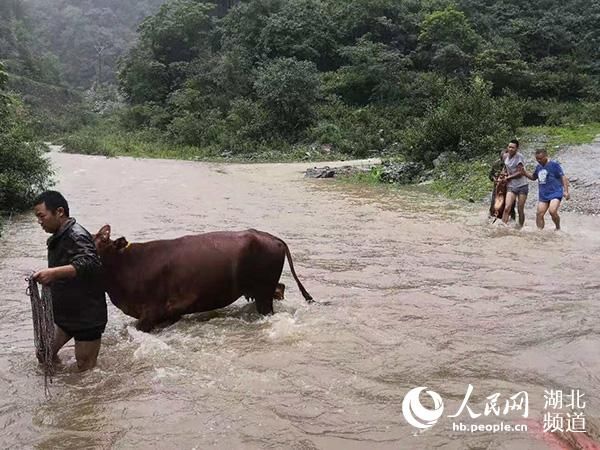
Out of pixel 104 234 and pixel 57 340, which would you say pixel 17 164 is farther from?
pixel 57 340

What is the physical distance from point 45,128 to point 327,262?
2107 inches

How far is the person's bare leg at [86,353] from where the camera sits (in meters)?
→ 4.78

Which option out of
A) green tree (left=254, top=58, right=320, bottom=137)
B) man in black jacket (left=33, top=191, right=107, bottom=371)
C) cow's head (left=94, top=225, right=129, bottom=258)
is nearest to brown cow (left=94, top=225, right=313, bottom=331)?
cow's head (left=94, top=225, right=129, bottom=258)

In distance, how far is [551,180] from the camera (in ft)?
36.8

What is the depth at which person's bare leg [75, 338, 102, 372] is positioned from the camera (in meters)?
4.78

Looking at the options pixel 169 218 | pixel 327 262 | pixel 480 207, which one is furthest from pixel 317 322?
pixel 480 207

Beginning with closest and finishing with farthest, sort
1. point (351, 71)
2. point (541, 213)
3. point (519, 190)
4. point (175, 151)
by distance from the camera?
point (541, 213)
point (519, 190)
point (175, 151)
point (351, 71)

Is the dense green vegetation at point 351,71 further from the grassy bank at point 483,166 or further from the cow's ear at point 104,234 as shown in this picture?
the cow's ear at point 104,234

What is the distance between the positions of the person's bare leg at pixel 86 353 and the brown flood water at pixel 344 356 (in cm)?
9

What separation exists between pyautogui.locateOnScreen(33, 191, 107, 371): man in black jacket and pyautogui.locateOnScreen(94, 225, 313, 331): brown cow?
68 centimetres

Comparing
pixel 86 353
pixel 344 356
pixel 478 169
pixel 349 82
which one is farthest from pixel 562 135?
pixel 349 82

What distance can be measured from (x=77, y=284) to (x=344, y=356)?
2.29 metres

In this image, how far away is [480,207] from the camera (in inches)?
585

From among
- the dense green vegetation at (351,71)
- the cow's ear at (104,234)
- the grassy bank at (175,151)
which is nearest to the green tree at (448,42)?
A: the dense green vegetation at (351,71)
